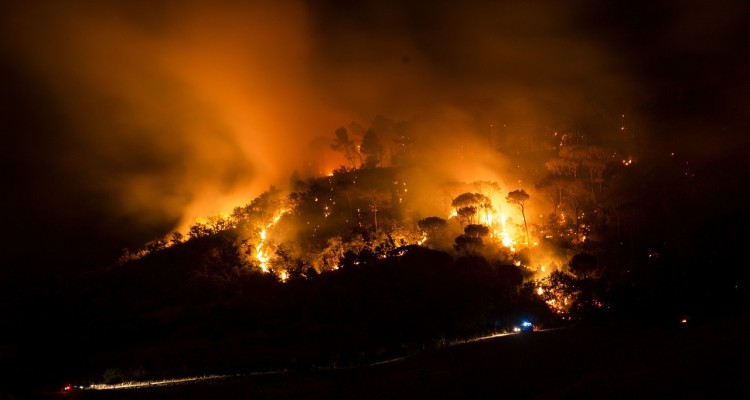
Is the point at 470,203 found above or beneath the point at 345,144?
beneath

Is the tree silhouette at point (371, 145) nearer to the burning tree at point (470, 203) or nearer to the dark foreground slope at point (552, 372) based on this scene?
the burning tree at point (470, 203)

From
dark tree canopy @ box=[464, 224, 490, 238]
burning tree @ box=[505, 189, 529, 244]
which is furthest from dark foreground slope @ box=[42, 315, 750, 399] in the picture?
burning tree @ box=[505, 189, 529, 244]

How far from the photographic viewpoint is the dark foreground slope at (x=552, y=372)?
7.86m

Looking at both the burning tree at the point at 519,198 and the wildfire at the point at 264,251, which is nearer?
the wildfire at the point at 264,251

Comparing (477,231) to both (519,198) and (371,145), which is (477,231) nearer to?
(519,198)

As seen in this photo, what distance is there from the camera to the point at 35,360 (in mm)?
25797

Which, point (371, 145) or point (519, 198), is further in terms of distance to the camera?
point (371, 145)

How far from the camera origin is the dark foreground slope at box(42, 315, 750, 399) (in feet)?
25.8

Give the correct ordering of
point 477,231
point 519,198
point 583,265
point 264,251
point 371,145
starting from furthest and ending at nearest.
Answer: point 371,145 → point 264,251 → point 519,198 → point 477,231 → point 583,265

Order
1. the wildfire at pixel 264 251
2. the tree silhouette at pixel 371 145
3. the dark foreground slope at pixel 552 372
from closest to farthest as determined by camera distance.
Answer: the dark foreground slope at pixel 552 372
the wildfire at pixel 264 251
the tree silhouette at pixel 371 145

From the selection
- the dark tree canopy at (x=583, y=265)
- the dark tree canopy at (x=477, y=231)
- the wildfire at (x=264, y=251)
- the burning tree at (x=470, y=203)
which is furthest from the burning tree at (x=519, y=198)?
the wildfire at (x=264, y=251)

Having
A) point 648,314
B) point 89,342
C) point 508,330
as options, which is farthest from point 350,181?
point 648,314

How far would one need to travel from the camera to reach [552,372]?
11.6 m

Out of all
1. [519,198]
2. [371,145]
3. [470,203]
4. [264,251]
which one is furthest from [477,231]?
[371,145]
